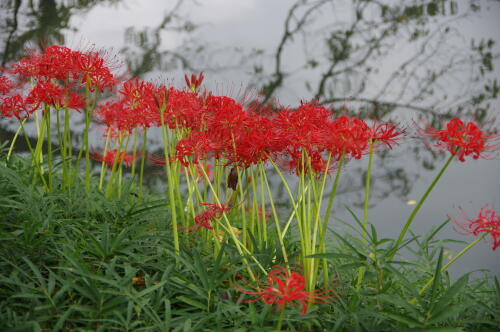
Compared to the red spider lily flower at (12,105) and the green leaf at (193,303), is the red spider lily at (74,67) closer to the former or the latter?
the red spider lily flower at (12,105)

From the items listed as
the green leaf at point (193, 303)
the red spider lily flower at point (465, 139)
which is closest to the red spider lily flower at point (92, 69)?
the green leaf at point (193, 303)

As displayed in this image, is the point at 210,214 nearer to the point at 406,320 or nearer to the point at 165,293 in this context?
the point at 165,293

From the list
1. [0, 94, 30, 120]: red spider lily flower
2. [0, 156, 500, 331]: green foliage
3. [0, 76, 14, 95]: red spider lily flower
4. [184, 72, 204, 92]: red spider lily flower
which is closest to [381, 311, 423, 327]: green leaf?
[0, 156, 500, 331]: green foliage

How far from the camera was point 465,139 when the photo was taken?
0.84 metres

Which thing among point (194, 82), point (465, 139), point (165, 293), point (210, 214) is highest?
point (194, 82)

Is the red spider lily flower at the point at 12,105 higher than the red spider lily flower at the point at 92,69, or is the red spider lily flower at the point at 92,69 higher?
the red spider lily flower at the point at 92,69

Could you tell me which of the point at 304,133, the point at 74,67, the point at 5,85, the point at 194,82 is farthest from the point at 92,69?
the point at 304,133

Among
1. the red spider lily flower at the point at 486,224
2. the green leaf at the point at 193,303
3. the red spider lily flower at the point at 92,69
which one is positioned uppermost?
the red spider lily flower at the point at 92,69

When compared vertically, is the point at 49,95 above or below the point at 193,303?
above

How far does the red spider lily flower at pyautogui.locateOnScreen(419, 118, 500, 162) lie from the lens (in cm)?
83

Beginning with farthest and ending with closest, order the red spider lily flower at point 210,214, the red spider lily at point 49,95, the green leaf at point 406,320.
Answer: the red spider lily at point 49,95
the red spider lily flower at point 210,214
the green leaf at point 406,320

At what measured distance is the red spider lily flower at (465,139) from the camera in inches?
32.5

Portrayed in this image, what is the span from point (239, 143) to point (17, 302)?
58cm

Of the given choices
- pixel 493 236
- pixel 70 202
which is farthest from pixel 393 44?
pixel 70 202
